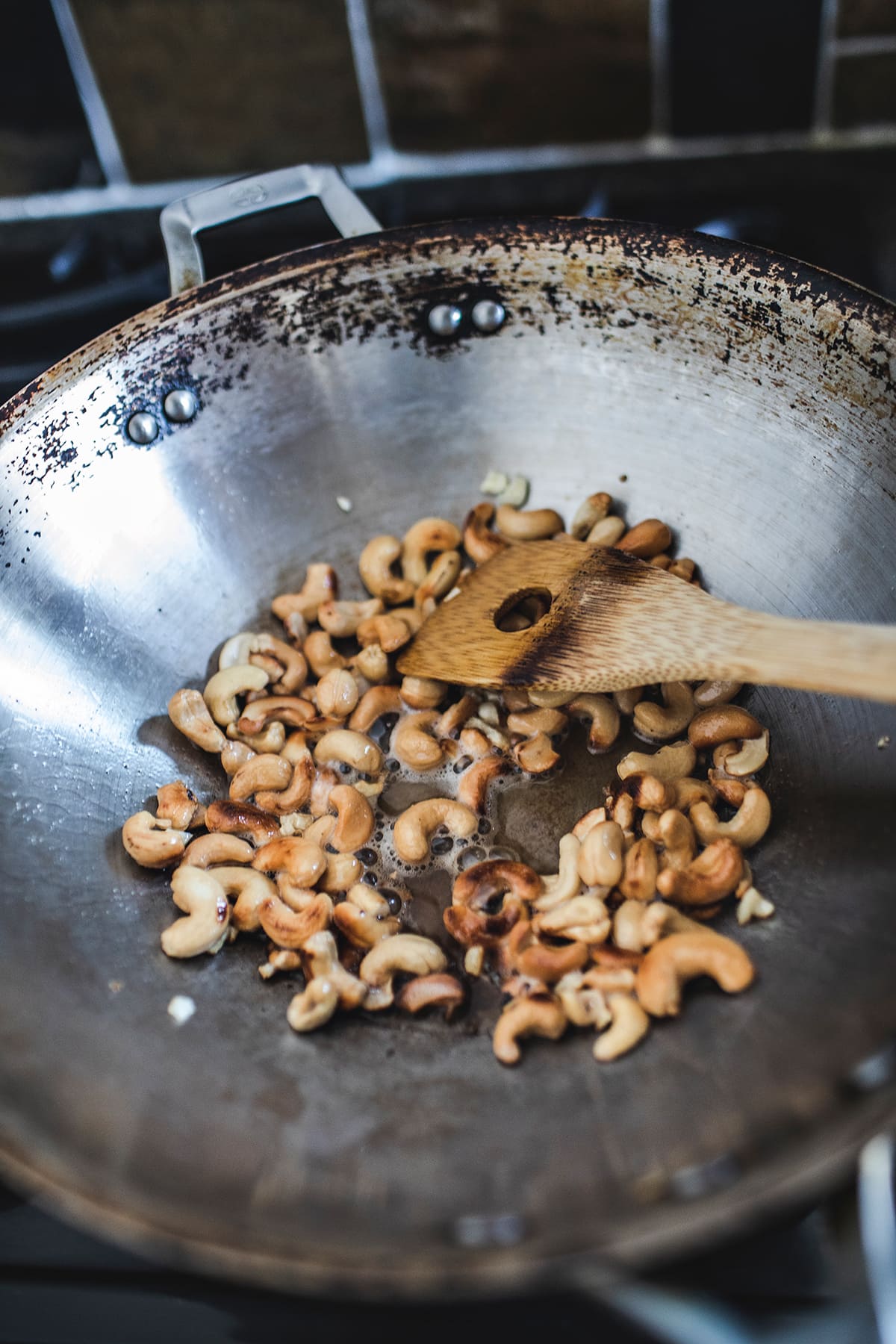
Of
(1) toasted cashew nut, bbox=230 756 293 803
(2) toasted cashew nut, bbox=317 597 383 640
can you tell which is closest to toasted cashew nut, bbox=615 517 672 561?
(2) toasted cashew nut, bbox=317 597 383 640

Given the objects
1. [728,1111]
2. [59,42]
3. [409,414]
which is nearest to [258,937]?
[728,1111]

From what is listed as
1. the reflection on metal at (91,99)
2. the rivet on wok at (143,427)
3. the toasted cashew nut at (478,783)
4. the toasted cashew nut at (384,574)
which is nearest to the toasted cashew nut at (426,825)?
the toasted cashew nut at (478,783)

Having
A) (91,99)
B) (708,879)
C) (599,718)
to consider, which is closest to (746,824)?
(708,879)

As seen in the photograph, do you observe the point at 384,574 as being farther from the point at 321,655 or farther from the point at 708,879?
the point at 708,879

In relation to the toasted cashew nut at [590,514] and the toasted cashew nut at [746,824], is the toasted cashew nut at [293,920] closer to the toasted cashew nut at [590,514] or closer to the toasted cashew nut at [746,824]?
the toasted cashew nut at [746,824]

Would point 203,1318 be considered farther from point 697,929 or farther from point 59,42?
point 59,42

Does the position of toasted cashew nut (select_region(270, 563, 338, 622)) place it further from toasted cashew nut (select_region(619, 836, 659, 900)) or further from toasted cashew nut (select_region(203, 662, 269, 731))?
toasted cashew nut (select_region(619, 836, 659, 900))
